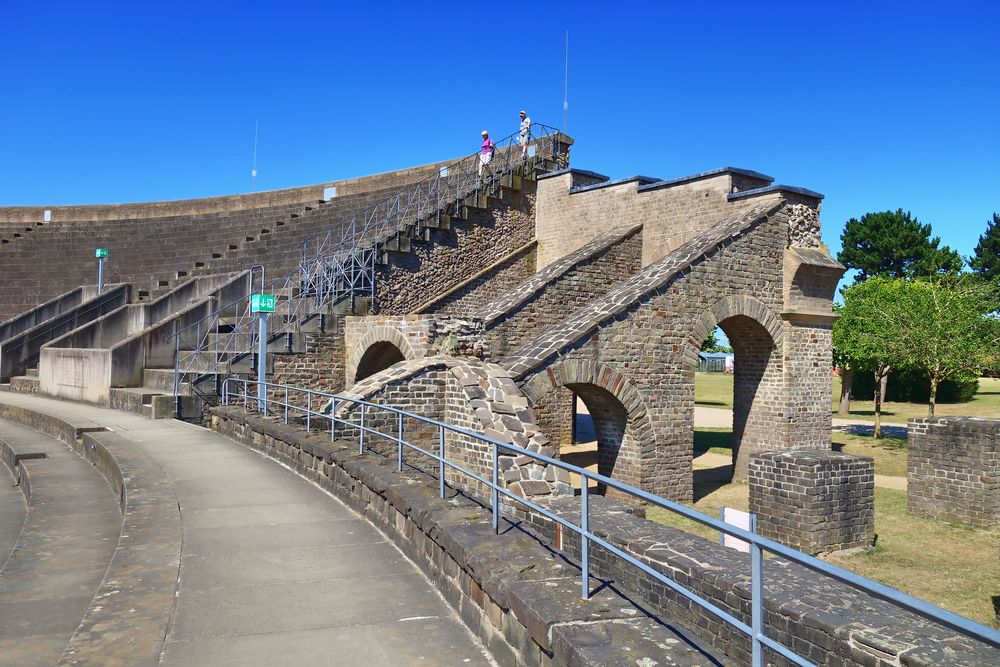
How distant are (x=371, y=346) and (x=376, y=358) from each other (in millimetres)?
1015

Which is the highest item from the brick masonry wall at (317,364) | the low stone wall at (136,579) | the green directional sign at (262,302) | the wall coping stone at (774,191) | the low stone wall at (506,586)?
the wall coping stone at (774,191)

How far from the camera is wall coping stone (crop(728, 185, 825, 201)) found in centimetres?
1667

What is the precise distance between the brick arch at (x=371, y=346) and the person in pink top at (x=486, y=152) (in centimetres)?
733

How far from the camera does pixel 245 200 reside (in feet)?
96.5

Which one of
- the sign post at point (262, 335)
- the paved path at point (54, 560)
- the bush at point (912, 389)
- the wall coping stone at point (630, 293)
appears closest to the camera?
the paved path at point (54, 560)

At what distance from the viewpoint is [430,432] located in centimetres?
1420

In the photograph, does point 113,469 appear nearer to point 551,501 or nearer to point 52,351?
point 551,501

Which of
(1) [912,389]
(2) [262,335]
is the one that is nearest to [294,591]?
(2) [262,335]

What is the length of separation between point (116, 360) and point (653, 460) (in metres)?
11.5

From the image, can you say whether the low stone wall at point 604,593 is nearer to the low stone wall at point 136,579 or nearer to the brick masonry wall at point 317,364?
the low stone wall at point 136,579

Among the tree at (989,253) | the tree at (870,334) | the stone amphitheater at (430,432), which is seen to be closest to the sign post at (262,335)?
the stone amphitheater at (430,432)

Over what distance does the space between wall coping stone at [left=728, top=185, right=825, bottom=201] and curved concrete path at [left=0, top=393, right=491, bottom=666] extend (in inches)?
491

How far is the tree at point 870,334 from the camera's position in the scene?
24.0 meters

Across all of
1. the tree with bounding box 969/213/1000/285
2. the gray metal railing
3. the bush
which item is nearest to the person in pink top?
the gray metal railing
